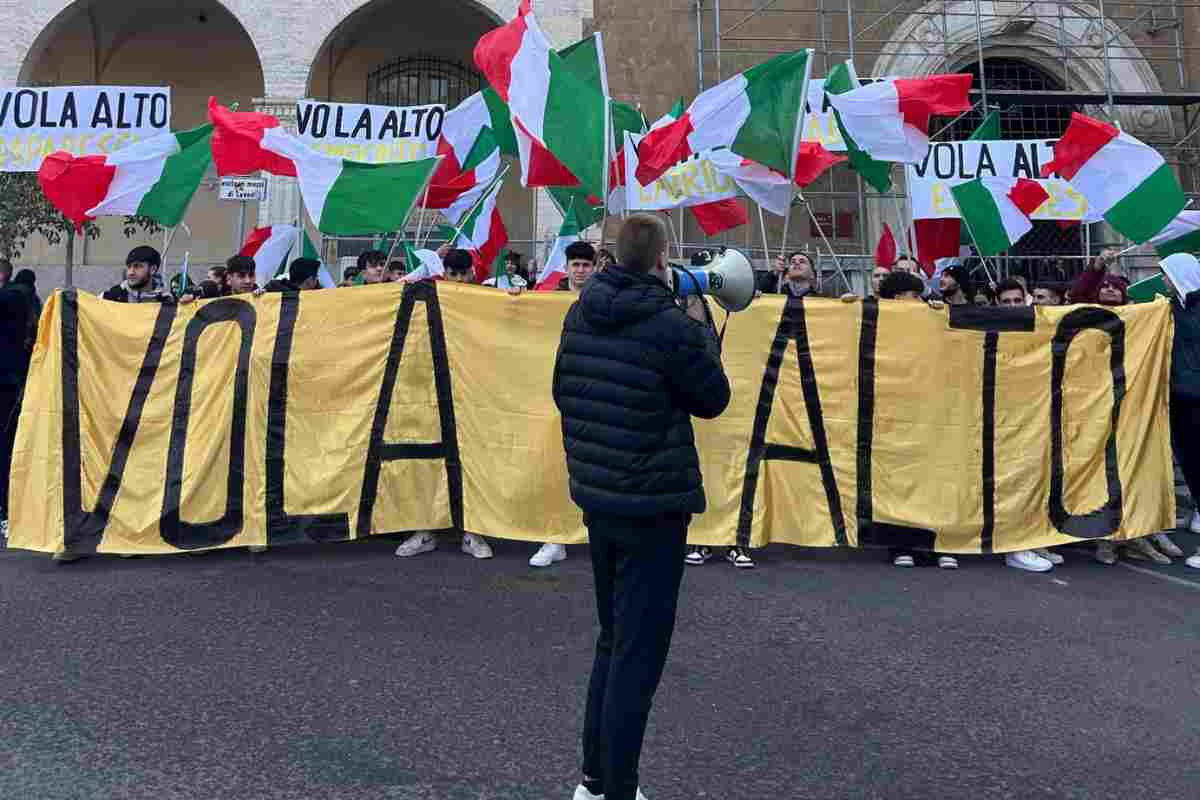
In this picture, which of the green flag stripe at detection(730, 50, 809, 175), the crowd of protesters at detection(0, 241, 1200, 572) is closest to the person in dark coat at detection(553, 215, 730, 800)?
the crowd of protesters at detection(0, 241, 1200, 572)

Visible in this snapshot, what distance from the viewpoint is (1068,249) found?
14.7 m

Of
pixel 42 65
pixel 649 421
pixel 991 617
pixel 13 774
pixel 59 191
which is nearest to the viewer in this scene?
pixel 649 421

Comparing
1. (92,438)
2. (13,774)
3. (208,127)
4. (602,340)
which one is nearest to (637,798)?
(602,340)

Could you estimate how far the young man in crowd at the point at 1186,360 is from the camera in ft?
20.0

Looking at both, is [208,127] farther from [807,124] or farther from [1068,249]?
[1068,249]

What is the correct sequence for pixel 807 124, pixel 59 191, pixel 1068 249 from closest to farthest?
pixel 59 191 → pixel 807 124 → pixel 1068 249

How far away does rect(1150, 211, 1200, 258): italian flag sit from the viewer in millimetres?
7566

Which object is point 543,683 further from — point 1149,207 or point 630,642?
point 1149,207

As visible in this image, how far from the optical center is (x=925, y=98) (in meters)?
7.41

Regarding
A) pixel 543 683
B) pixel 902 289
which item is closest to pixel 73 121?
pixel 543 683

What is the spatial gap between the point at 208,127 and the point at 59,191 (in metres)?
1.21

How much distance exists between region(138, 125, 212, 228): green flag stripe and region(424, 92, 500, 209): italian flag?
1.92m

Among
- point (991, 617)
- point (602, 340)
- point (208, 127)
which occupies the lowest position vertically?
point (991, 617)

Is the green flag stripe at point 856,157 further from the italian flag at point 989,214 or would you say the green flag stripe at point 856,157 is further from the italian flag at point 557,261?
the italian flag at point 557,261
